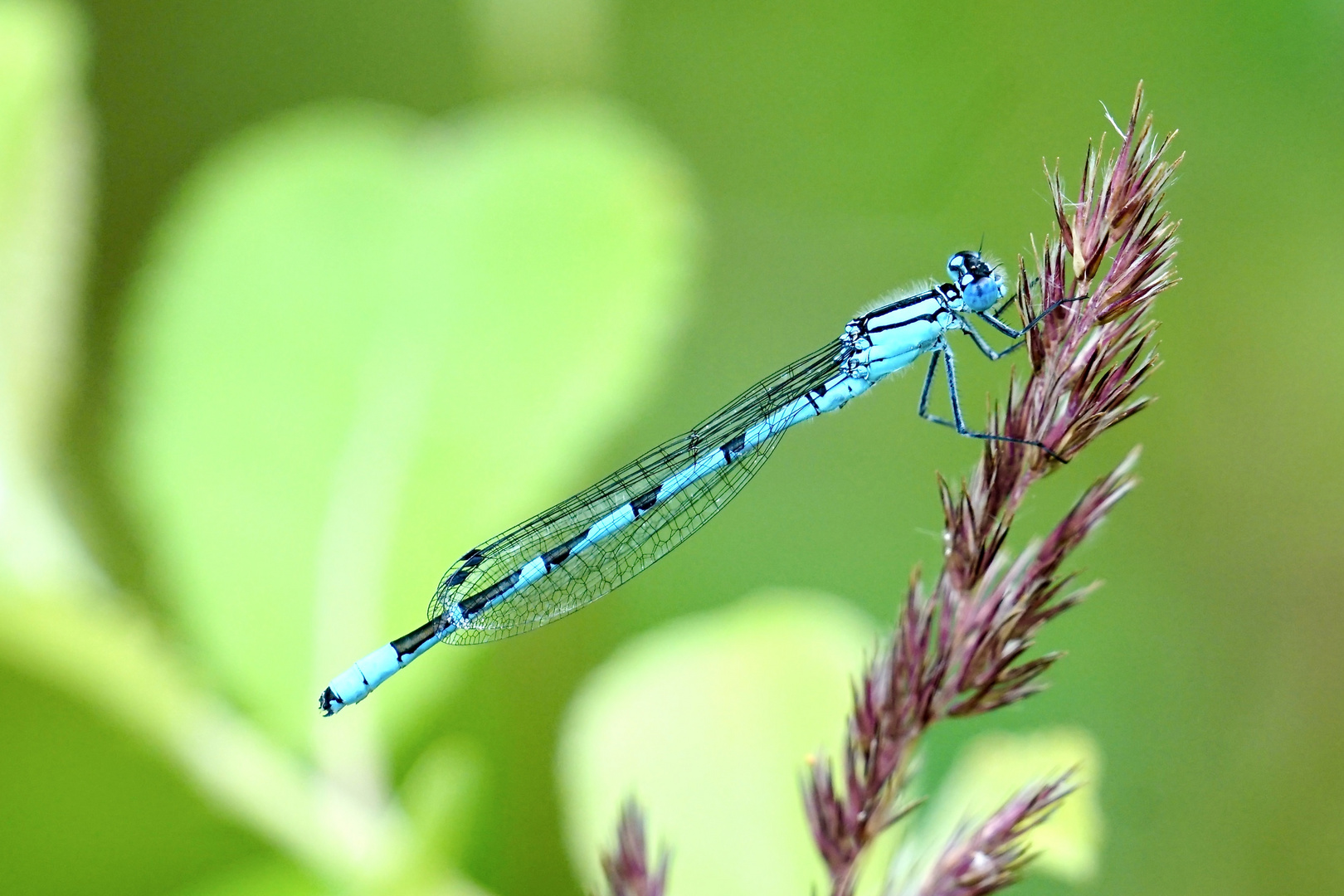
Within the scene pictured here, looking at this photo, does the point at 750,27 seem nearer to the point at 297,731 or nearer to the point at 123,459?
the point at 123,459

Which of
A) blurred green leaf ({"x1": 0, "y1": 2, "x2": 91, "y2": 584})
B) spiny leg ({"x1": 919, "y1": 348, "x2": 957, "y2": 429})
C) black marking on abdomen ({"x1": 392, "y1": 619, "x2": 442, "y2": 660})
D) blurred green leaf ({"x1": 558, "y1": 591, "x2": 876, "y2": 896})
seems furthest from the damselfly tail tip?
spiny leg ({"x1": 919, "y1": 348, "x2": 957, "y2": 429})

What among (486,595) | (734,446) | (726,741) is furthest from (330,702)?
(734,446)

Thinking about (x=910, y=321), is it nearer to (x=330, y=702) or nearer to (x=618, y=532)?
(x=618, y=532)

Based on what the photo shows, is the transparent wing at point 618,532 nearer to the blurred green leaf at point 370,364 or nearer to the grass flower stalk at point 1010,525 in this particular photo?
the blurred green leaf at point 370,364

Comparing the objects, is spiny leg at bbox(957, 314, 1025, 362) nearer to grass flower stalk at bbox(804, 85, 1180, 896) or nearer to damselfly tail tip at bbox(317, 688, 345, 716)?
grass flower stalk at bbox(804, 85, 1180, 896)

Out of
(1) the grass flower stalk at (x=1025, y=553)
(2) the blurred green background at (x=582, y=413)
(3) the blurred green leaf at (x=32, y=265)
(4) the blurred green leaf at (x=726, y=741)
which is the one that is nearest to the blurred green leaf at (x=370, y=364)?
(2) the blurred green background at (x=582, y=413)

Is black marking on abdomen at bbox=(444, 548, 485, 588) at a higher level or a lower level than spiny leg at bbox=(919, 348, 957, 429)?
higher
